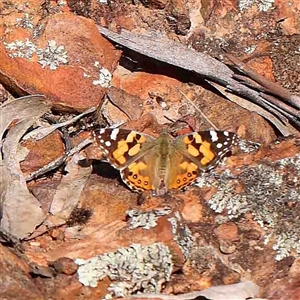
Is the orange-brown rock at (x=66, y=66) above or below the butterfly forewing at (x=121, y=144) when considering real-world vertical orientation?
above

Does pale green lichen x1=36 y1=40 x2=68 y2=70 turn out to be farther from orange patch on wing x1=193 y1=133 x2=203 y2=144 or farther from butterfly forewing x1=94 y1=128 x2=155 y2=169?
orange patch on wing x1=193 y1=133 x2=203 y2=144

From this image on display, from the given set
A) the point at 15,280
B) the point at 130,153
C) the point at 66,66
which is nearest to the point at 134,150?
the point at 130,153

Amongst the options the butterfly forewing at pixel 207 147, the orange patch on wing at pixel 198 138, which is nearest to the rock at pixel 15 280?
the butterfly forewing at pixel 207 147

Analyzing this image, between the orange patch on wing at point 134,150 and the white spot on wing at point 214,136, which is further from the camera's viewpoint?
the orange patch on wing at point 134,150

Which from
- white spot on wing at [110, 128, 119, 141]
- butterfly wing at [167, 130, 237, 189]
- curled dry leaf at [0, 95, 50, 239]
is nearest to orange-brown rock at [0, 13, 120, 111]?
curled dry leaf at [0, 95, 50, 239]

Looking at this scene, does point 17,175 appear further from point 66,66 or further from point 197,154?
point 197,154

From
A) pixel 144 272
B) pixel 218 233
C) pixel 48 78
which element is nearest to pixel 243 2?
pixel 48 78

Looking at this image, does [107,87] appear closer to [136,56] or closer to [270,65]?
[136,56]

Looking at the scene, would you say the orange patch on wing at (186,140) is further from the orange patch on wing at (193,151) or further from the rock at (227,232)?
the rock at (227,232)
